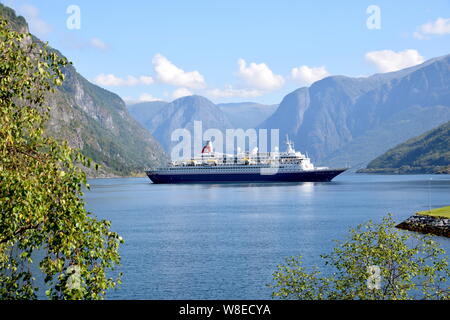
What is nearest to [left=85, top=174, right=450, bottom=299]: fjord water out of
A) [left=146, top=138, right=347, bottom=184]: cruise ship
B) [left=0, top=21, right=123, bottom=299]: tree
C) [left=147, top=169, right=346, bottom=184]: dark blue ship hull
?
[left=0, top=21, right=123, bottom=299]: tree

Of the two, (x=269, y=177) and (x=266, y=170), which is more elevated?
(x=266, y=170)

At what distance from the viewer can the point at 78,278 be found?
10477 mm

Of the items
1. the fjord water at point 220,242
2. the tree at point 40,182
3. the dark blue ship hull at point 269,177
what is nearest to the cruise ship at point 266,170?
the dark blue ship hull at point 269,177

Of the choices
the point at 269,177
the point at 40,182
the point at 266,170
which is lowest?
the point at 269,177

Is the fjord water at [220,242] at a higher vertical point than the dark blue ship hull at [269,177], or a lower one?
lower

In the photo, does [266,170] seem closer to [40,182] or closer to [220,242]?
[220,242]

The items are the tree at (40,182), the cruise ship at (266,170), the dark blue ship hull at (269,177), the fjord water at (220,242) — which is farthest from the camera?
the cruise ship at (266,170)

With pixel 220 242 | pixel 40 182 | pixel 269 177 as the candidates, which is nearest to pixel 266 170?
pixel 269 177

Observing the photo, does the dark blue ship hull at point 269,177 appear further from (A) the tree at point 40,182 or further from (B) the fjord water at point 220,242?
(A) the tree at point 40,182

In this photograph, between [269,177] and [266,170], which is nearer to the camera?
[266,170]

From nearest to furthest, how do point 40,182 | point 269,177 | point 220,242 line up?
point 40,182 → point 220,242 → point 269,177

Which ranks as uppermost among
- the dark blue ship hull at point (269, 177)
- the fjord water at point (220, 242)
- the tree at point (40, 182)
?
the tree at point (40, 182)

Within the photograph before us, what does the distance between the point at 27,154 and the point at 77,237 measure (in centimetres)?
201
